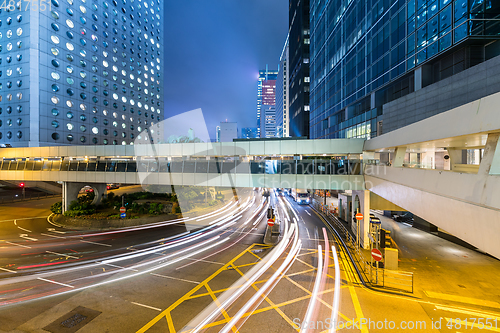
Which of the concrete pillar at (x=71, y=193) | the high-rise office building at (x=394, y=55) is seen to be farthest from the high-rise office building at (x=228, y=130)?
the concrete pillar at (x=71, y=193)

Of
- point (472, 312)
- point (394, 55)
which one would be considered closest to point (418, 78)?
point (394, 55)

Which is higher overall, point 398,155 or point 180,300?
point 398,155

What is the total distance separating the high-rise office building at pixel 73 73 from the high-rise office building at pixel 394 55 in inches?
2047

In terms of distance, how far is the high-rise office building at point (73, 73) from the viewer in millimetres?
39344

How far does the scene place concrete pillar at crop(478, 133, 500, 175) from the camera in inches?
166

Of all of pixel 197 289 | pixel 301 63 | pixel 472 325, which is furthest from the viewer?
pixel 301 63

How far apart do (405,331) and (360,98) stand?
105 ft

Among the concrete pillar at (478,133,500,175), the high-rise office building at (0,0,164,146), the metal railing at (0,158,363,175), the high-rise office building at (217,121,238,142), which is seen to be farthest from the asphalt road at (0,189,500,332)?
the high-rise office building at (217,121,238,142)

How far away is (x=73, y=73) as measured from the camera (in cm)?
4600

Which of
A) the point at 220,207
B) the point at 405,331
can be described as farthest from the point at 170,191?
the point at 405,331

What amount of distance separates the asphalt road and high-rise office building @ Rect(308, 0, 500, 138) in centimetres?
1651

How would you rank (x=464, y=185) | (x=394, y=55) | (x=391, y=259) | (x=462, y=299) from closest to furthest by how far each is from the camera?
1. (x=464, y=185)
2. (x=462, y=299)
3. (x=391, y=259)
4. (x=394, y=55)

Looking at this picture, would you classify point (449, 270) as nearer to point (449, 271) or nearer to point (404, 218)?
point (449, 271)

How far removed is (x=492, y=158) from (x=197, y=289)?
10.9m
